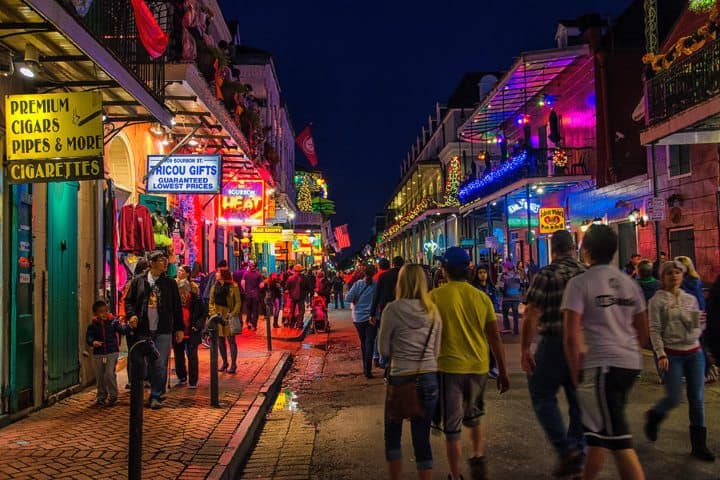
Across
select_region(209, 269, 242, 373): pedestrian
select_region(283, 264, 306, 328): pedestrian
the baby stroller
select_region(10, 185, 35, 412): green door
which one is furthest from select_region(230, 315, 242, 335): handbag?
the baby stroller

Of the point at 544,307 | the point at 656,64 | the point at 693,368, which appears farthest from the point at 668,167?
the point at 544,307

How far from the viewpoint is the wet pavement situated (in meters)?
5.57

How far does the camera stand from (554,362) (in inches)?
194

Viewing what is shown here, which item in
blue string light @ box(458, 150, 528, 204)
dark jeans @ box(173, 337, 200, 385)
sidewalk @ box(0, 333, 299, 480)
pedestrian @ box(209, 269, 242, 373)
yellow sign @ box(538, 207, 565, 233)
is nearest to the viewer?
sidewalk @ box(0, 333, 299, 480)

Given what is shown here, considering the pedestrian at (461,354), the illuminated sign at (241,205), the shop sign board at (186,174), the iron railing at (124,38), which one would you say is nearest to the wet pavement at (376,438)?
the pedestrian at (461,354)

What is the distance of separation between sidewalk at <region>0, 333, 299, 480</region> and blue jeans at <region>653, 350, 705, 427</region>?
3803 mm

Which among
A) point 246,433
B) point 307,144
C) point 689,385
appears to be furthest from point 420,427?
point 307,144

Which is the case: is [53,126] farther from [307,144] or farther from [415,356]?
[307,144]

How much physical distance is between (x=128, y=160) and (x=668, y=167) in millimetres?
12841

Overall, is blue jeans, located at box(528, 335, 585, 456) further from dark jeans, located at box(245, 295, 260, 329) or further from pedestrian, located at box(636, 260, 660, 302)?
dark jeans, located at box(245, 295, 260, 329)

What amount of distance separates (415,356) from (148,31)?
20.4 feet

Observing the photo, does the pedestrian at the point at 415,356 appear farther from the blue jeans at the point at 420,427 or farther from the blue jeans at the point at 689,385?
the blue jeans at the point at 689,385

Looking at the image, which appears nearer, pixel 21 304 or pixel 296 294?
pixel 21 304

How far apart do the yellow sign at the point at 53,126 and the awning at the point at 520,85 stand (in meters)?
16.7
